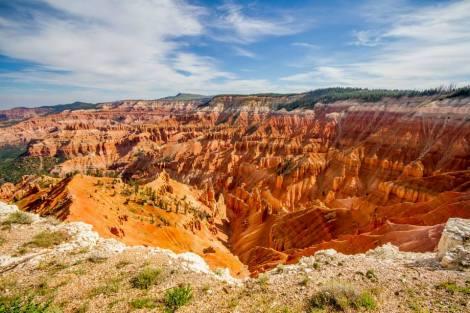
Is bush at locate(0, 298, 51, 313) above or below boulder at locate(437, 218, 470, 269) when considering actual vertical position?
above

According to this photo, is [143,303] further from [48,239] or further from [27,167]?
[27,167]

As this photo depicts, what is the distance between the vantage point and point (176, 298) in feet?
28.2

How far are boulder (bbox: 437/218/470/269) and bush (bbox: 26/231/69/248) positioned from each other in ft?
56.0

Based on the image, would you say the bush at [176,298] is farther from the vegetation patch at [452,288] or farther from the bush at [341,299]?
the vegetation patch at [452,288]

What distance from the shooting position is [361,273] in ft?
33.3

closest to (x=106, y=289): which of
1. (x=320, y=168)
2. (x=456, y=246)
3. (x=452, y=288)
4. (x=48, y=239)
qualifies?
(x=48, y=239)

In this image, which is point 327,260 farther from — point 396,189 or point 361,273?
point 396,189

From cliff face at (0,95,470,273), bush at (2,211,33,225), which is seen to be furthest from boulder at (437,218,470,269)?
bush at (2,211,33,225)

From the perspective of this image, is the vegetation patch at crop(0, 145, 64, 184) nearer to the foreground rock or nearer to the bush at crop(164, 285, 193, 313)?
the foreground rock

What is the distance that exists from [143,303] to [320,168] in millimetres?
66653

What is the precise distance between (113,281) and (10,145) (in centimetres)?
23557

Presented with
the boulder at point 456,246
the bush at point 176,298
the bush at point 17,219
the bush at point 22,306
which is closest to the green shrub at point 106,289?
the bush at point 22,306

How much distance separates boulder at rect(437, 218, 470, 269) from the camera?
1038cm

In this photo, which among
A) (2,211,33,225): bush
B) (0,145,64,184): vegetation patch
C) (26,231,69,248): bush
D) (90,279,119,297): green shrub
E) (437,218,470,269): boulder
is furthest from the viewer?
(0,145,64,184): vegetation patch
